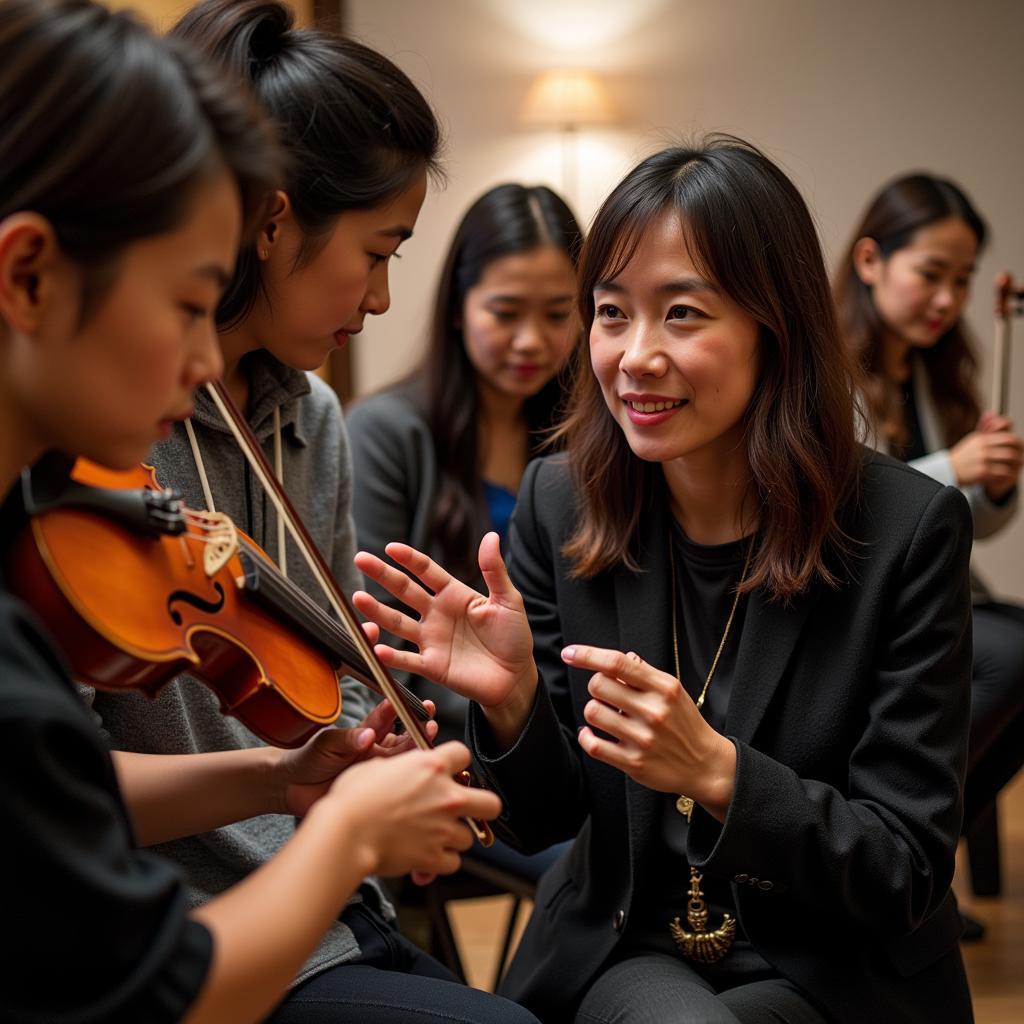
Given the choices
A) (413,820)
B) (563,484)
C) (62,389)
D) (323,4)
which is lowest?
(413,820)

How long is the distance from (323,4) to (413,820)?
3573mm

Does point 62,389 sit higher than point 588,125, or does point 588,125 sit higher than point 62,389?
point 588,125

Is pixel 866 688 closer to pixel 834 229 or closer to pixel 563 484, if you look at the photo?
pixel 563 484

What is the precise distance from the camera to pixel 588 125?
4223mm

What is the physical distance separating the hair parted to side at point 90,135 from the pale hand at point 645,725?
→ 0.52 meters

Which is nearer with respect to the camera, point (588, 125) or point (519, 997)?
point (519, 997)

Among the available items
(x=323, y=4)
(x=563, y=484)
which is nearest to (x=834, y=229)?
(x=323, y=4)

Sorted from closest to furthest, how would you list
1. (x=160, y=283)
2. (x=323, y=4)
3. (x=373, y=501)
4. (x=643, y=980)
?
(x=160, y=283), (x=643, y=980), (x=373, y=501), (x=323, y=4)

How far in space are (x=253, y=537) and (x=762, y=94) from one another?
3.39 m

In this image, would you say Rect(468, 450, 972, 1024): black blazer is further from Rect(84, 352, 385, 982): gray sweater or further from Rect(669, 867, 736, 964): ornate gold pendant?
Rect(84, 352, 385, 982): gray sweater

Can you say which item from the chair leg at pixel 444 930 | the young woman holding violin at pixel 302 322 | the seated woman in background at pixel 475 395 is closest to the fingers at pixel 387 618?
the young woman holding violin at pixel 302 322

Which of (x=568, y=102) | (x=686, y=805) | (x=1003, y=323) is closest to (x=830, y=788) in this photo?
(x=686, y=805)

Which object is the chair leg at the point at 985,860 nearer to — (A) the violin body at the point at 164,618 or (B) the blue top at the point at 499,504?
(B) the blue top at the point at 499,504

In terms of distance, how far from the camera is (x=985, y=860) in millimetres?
2795
